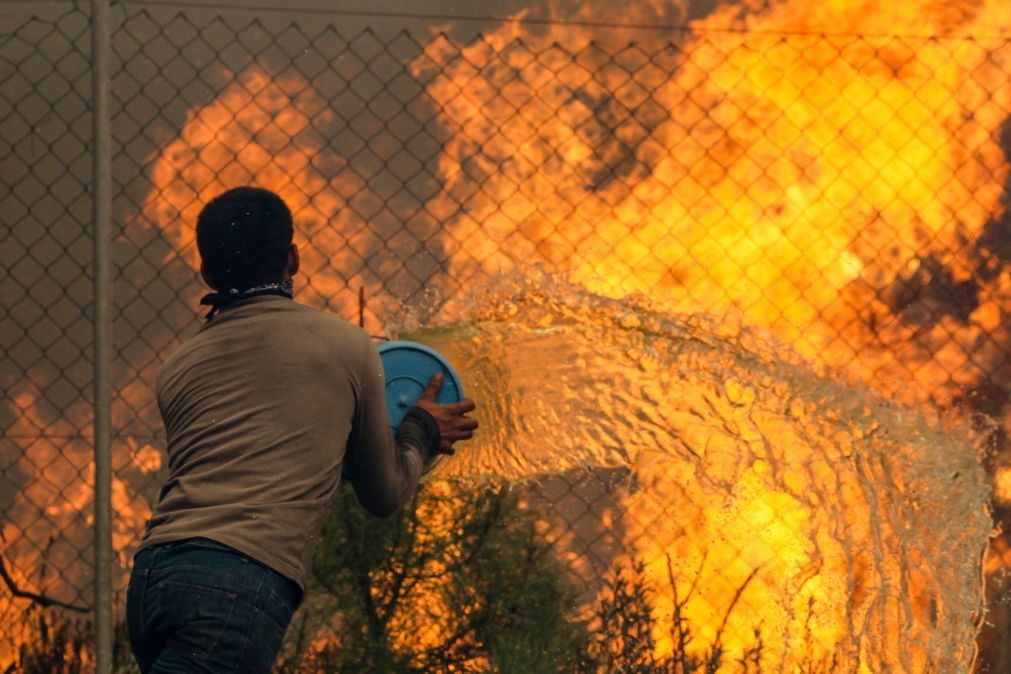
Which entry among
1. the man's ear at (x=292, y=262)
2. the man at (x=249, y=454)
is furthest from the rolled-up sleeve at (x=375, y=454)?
the man's ear at (x=292, y=262)

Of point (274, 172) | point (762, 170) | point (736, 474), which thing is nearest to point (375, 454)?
point (736, 474)

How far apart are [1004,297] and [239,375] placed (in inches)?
157

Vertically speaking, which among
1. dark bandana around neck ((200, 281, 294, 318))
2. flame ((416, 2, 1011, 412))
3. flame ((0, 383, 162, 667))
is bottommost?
dark bandana around neck ((200, 281, 294, 318))

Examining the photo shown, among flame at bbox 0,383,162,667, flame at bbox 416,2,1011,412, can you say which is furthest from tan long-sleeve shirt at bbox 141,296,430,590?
flame at bbox 416,2,1011,412

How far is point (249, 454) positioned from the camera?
2482mm

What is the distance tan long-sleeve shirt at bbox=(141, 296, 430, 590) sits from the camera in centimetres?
245

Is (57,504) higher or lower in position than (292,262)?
higher

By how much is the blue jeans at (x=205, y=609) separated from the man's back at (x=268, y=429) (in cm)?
3

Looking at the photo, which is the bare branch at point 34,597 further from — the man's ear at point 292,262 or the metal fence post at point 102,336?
the man's ear at point 292,262

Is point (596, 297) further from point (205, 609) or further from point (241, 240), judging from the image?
point (205, 609)

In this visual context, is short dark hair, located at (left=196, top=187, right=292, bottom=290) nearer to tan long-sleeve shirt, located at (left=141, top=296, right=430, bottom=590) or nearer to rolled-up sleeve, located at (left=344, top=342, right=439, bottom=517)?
tan long-sleeve shirt, located at (left=141, top=296, right=430, bottom=590)

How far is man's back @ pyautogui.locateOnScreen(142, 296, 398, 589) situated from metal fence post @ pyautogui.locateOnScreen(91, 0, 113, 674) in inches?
51.9

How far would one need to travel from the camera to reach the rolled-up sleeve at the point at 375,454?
8.50ft

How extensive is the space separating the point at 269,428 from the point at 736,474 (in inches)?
107
